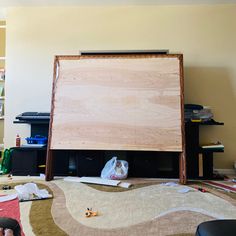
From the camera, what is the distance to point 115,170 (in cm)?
295

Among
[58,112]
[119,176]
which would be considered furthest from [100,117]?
[119,176]

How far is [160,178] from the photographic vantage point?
9.90ft

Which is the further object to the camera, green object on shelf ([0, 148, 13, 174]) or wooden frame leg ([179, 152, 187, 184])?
green object on shelf ([0, 148, 13, 174])

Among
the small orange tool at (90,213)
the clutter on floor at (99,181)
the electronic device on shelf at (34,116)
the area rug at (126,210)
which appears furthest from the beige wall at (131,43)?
the small orange tool at (90,213)

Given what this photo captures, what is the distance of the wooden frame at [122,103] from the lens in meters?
2.86

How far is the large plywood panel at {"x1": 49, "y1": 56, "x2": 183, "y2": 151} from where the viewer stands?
287 cm

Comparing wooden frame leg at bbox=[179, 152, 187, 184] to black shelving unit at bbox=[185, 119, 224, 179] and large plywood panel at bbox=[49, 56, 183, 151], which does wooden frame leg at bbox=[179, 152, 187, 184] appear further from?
black shelving unit at bbox=[185, 119, 224, 179]

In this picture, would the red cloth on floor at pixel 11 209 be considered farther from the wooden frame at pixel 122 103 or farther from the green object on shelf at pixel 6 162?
the green object on shelf at pixel 6 162

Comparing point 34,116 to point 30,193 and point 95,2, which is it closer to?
point 30,193

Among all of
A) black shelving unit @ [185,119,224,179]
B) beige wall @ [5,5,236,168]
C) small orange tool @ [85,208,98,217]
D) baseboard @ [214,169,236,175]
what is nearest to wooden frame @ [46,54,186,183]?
black shelving unit @ [185,119,224,179]

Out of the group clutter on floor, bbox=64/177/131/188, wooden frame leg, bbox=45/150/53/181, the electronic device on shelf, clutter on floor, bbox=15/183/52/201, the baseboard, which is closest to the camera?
clutter on floor, bbox=15/183/52/201

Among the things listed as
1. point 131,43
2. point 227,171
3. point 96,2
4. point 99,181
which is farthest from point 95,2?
point 227,171

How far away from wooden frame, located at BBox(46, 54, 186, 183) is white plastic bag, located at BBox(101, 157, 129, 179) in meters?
0.27

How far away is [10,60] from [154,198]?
9.73 feet
